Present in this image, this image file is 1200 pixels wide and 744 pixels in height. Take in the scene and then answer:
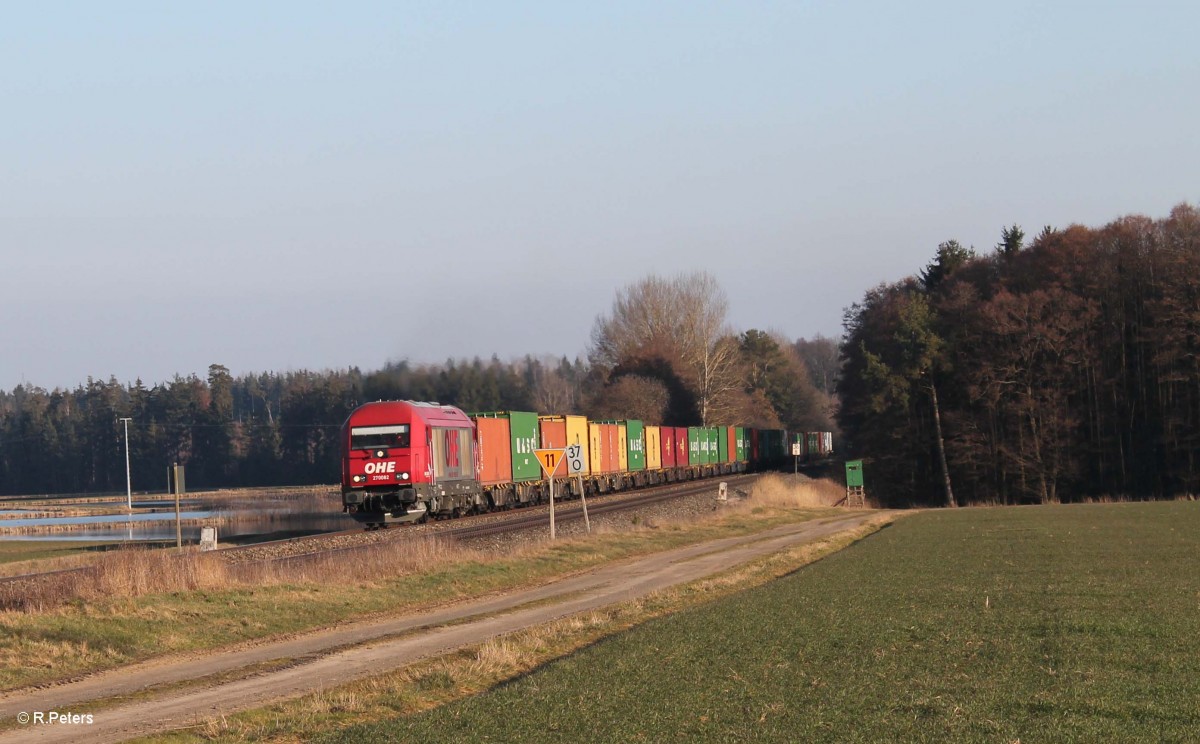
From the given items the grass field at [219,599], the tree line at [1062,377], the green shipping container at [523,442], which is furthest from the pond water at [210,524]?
the tree line at [1062,377]

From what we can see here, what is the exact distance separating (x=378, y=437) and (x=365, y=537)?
3.90 m

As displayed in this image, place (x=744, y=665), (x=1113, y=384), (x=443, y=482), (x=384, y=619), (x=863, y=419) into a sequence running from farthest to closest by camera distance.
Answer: (x=863, y=419) → (x=1113, y=384) → (x=443, y=482) → (x=384, y=619) → (x=744, y=665)

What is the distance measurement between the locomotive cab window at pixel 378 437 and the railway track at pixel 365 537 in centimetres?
275

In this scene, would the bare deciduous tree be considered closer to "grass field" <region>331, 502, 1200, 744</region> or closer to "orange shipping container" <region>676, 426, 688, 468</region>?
"orange shipping container" <region>676, 426, 688, 468</region>

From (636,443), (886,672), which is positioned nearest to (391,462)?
(886,672)

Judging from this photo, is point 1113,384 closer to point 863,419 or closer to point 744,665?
point 863,419

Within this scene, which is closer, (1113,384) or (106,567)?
(106,567)

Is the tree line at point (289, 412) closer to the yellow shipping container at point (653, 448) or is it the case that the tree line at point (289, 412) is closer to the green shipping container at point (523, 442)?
the yellow shipping container at point (653, 448)

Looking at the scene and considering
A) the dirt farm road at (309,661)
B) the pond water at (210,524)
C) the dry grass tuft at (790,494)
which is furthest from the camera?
the dry grass tuft at (790,494)

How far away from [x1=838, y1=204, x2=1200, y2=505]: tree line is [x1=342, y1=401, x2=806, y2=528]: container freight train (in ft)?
52.3

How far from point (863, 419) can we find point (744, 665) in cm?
6584

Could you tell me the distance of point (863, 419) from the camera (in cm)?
7594

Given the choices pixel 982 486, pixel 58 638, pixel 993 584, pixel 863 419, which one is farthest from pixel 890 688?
pixel 863 419

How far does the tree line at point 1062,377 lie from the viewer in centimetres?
6044
